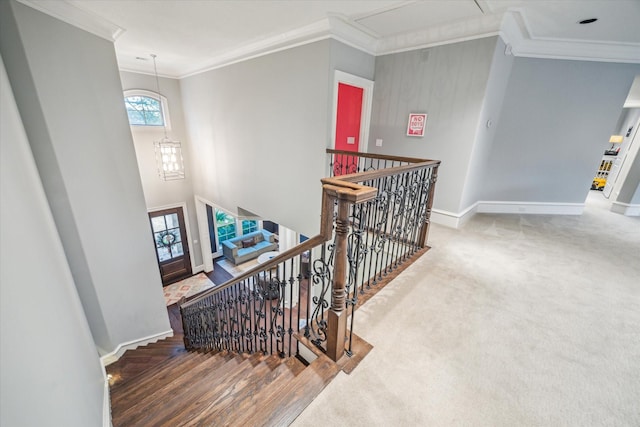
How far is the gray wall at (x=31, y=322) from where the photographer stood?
0.91 meters

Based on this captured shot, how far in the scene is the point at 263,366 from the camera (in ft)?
6.72

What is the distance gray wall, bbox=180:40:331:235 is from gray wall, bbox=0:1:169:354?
1.94 m

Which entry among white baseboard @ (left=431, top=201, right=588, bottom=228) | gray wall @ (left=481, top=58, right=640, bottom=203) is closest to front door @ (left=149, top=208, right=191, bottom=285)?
white baseboard @ (left=431, top=201, right=588, bottom=228)

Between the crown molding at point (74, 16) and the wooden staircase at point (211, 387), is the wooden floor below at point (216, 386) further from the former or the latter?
the crown molding at point (74, 16)

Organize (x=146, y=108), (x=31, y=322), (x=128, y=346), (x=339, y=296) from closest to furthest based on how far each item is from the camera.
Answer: (x=31, y=322)
(x=339, y=296)
(x=128, y=346)
(x=146, y=108)

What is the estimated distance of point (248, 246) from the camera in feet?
29.6

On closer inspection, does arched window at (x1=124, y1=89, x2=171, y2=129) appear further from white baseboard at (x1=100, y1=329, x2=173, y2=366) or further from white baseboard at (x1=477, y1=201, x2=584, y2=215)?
white baseboard at (x1=477, y1=201, x2=584, y2=215)

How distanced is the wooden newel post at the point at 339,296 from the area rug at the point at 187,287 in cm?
632

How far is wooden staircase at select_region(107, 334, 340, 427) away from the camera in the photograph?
4.31 feet

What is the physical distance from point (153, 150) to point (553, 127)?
8.01m

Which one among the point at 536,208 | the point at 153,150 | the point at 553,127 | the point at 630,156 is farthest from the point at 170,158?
the point at 630,156

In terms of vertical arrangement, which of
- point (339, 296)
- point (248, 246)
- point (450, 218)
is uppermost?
point (339, 296)

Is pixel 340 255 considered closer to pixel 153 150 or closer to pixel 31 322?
pixel 31 322

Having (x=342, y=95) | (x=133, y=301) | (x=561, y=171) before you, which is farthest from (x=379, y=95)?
(x=133, y=301)
